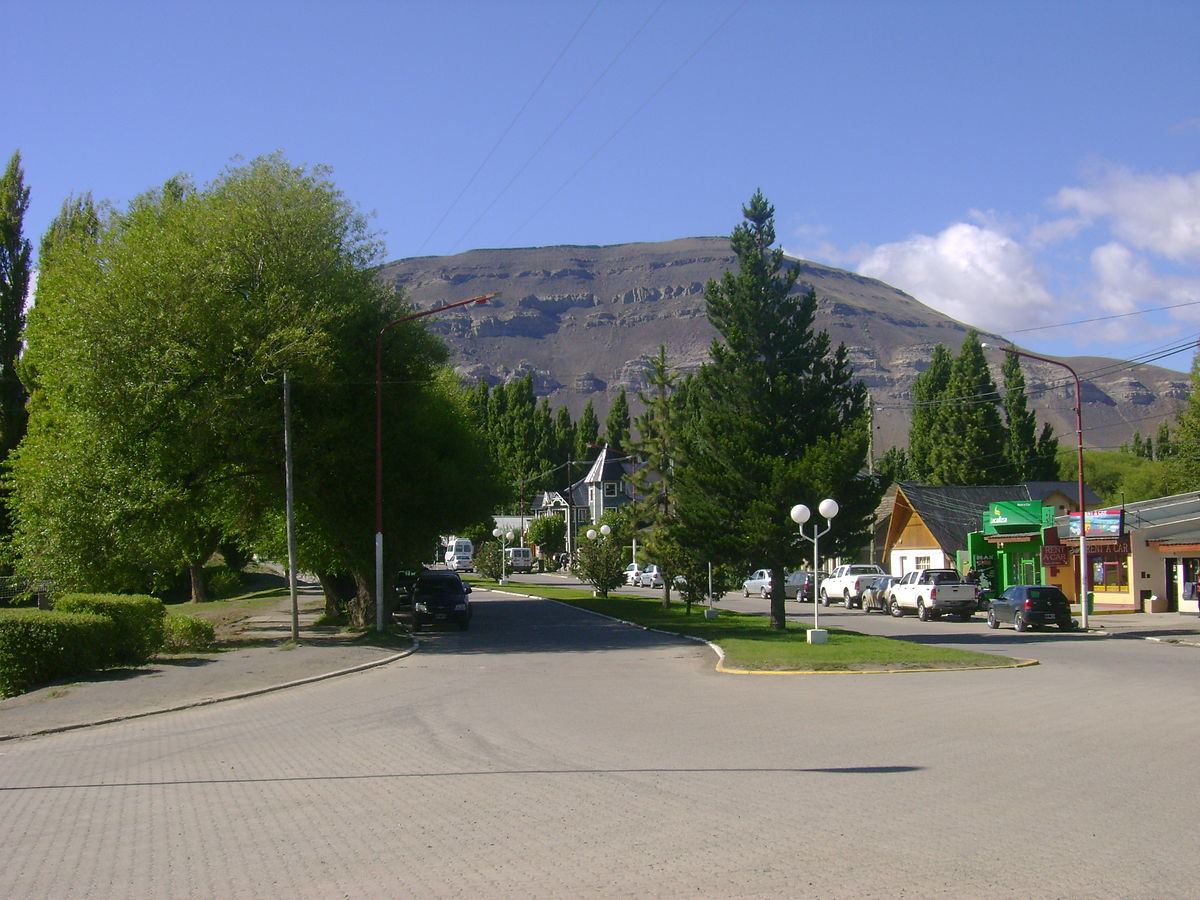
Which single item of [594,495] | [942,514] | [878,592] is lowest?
[878,592]

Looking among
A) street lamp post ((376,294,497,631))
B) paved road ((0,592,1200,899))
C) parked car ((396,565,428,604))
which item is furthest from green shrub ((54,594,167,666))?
parked car ((396,565,428,604))

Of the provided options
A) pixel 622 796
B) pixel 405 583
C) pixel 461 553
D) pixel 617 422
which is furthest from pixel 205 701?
pixel 617 422

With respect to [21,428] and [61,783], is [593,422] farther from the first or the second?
[61,783]

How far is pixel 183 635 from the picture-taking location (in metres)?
24.1

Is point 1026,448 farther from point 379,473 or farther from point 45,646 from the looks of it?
point 45,646

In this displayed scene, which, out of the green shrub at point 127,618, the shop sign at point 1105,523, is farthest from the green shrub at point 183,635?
the shop sign at point 1105,523

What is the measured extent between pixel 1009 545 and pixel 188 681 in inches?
1641

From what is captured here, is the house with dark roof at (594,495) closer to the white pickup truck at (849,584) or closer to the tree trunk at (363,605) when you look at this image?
the white pickup truck at (849,584)

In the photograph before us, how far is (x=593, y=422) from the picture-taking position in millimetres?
121750

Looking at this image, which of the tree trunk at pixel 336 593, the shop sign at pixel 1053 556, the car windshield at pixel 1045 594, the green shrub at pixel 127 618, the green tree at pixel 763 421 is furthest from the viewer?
the shop sign at pixel 1053 556

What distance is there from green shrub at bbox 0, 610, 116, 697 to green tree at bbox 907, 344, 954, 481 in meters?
63.4

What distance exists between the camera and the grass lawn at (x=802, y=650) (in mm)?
21688

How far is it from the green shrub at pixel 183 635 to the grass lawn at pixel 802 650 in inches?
485

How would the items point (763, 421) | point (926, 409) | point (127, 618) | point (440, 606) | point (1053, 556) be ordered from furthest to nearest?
point (926, 409)
point (1053, 556)
point (440, 606)
point (763, 421)
point (127, 618)
